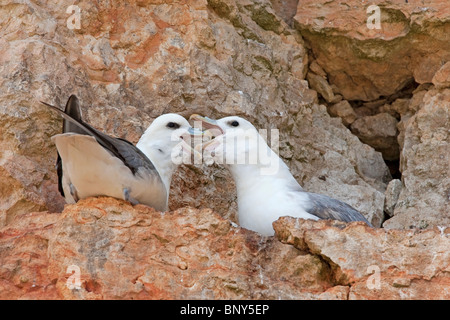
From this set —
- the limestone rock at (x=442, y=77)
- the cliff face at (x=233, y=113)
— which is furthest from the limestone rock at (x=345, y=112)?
the limestone rock at (x=442, y=77)

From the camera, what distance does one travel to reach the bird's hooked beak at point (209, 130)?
536 centimetres

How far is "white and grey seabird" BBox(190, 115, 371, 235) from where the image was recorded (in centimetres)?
488

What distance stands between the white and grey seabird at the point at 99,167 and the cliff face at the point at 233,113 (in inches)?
3.8

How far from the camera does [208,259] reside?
4.37m

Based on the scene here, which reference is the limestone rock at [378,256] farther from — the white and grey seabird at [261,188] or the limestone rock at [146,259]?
the white and grey seabird at [261,188]

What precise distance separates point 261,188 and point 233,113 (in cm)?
104

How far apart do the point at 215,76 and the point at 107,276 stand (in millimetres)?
2206

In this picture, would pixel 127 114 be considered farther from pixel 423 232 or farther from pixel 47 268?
pixel 423 232

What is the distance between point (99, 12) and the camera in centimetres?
602

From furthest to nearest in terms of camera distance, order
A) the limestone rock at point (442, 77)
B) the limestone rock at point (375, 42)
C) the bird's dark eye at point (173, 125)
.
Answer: the limestone rock at point (375, 42)
the limestone rock at point (442, 77)
the bird's dark eye at point (173, 125)

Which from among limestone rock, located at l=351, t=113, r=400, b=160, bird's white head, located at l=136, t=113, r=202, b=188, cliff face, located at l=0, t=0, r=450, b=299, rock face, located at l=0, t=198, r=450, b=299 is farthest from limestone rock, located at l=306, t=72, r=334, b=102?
rock face, located at l=0, t=198, r=450, b=299

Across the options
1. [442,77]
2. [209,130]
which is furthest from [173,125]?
[442,77]

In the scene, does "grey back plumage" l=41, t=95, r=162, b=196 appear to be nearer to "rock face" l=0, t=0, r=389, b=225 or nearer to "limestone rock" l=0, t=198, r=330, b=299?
"limestone rock" l=0, t=198, r=330, b=299

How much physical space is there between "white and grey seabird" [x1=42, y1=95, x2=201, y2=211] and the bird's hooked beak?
487mm
